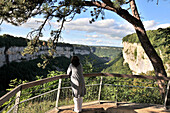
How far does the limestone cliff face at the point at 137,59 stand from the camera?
201ft

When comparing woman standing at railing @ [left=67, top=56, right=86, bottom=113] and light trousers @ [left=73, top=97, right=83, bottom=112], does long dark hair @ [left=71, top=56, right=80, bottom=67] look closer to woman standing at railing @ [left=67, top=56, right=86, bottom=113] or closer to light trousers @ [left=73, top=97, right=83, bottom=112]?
woman standing at railing @ [left=67, top=56, right=86, bottom=113]

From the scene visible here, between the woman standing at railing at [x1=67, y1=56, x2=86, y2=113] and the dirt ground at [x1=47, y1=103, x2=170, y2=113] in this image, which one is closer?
the woman standing at railing at [x1=67, y1=56, x2=86, y2=113]

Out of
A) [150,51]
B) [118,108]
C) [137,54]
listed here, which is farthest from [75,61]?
[137,54]

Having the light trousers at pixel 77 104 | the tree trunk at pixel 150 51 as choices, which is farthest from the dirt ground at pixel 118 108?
the tree trunk at pixel 150 51

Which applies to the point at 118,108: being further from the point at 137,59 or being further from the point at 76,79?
the point at 137,59

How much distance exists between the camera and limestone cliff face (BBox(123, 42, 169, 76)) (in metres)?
61.2

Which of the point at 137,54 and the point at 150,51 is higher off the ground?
the point at 137,54

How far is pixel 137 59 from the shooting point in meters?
70.3

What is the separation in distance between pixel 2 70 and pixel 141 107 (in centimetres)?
6172

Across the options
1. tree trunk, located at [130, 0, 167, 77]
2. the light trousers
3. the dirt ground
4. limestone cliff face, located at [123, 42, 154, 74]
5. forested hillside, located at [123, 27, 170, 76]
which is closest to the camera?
the light trousers

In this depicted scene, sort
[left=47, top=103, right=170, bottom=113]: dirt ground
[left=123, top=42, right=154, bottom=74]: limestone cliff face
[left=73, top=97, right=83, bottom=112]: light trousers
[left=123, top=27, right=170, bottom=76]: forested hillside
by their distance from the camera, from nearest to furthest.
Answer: [left=73, top=97, right=83, bottom=112]: light trousers < [left=47, top=103, right=170, bottom=113]: dirt ground < [left=123, top=27, right=170, bottom=76]: forested hillside < [left=123, top=42, right=154, bottom=74]: limestone cliff face

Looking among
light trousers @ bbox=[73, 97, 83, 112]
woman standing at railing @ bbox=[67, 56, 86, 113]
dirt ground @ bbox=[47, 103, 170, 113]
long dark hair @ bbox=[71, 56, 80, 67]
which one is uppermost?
long dark hair @ bbox=[71, 56, 80, 67]

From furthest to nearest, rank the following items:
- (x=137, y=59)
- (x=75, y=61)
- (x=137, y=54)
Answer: (x=137, y=54), (x=137, y=59), (x=75, y=61)

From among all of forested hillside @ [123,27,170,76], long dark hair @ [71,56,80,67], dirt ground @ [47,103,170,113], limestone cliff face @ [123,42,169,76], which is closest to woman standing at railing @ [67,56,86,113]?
long dark hair @ [71,56,80,67]
